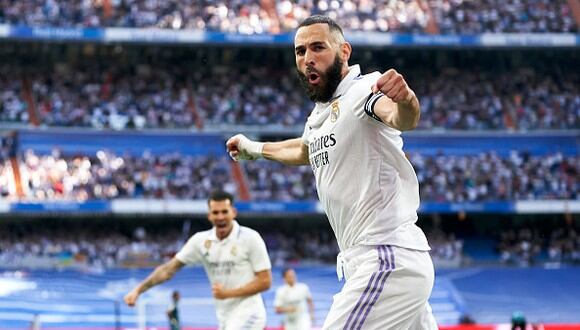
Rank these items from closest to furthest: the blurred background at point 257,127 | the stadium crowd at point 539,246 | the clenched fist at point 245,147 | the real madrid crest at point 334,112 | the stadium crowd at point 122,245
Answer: the real madrid crest at point 334,112, the clenched fist at point 245,147, the stadium crowd at point 122,245, the blurred background at point 257,127, the stadium crowd at point 539,246

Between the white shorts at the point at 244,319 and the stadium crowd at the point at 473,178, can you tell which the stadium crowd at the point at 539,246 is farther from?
the white shorts at the point at 244,319

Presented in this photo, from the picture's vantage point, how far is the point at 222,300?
31.2 feet

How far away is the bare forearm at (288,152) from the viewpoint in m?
6.20

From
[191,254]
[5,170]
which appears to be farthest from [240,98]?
[191,254]

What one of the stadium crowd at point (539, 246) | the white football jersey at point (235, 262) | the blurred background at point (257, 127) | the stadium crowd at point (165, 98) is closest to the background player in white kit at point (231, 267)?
the white football jersey at point (235, 262)

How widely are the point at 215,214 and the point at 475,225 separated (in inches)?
1277

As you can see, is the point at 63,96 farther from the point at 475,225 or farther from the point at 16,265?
the point at 475,225

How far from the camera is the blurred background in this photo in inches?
1404

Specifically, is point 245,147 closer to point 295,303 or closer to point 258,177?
point 295,303

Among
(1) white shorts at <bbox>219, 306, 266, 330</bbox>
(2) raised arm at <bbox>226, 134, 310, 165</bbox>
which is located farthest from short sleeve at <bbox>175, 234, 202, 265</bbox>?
(2) raised arm at <bbox>226, 134, 310, 165</bbox>

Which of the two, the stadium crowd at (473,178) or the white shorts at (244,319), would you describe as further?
the stadium crowd at (473,178)

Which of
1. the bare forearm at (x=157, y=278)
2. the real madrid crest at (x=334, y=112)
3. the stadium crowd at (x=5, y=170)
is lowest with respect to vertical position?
the stadium crowd at (x=5, y=170)

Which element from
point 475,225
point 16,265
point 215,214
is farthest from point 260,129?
point 215,214

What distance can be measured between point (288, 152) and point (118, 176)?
30.7 metres
